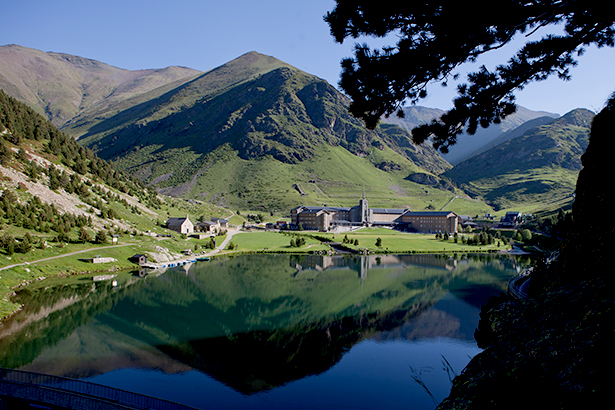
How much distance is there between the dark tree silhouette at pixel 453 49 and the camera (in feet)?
35.5

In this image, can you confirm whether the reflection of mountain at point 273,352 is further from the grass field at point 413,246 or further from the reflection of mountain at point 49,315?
the grass field at point 413,246

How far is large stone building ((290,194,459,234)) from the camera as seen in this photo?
127 metres

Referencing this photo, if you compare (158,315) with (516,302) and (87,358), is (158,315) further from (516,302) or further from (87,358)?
(516,302)

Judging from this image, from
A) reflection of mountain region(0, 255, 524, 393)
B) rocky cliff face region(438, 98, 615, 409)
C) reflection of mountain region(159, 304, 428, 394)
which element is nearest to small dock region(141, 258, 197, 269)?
reflection of mountain region(0, 255, 524, 393)

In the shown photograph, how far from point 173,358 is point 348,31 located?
2295cm

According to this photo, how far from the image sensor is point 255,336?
2853 cm

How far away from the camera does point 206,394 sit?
18906mm

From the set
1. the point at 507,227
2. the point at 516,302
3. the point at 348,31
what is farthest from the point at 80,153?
the point at 507,227

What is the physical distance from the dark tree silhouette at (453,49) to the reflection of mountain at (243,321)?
17.1m

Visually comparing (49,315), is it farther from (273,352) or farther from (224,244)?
(224,244)

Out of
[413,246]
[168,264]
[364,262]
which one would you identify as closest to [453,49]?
[168,264]

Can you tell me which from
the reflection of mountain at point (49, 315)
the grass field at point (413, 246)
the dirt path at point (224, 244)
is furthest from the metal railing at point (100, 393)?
the grass field at point (413, 246)

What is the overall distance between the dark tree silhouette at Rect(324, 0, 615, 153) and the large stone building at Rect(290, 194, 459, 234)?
358 feet

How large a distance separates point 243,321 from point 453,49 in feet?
95.4
